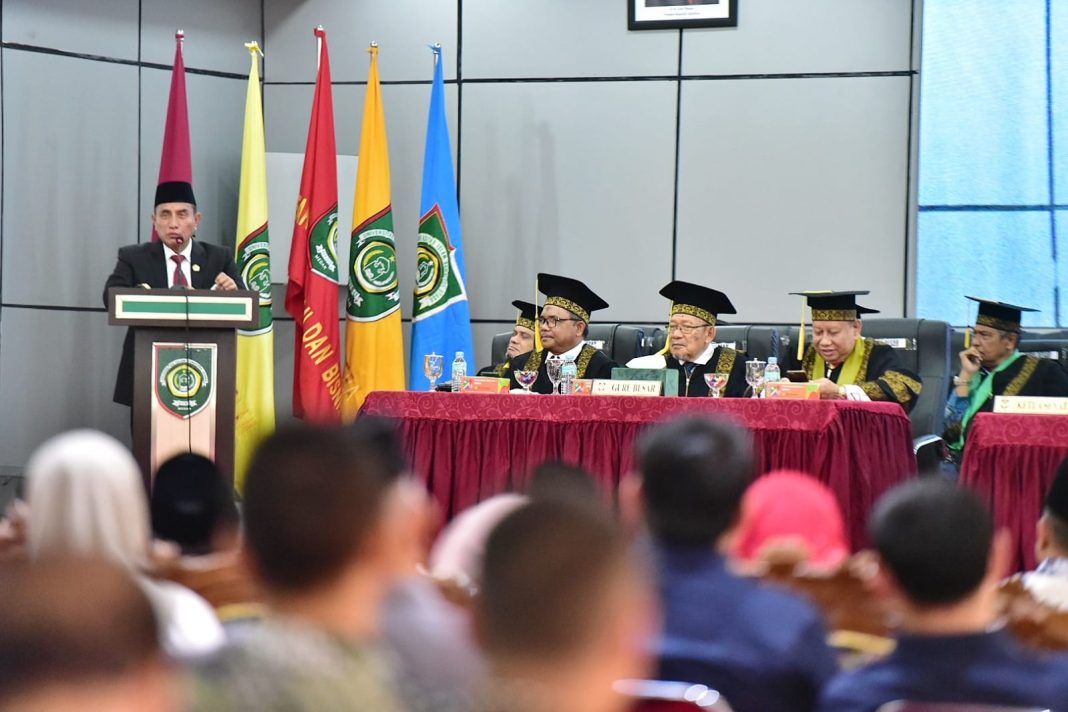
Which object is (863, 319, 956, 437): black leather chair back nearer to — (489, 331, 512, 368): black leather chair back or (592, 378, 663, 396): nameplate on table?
(592, 378, 663, 396): nameplate on table

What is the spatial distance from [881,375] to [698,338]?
2.55 feet

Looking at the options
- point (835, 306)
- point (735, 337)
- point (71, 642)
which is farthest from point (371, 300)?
point (71, 642)

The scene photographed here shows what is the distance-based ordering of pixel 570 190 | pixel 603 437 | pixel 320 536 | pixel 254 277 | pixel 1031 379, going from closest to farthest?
pixel 320 536 → pixel 603 437 → pixel 1031 379 → pixel 254 277 → pixel 570 190

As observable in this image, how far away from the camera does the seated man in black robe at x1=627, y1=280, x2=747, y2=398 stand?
5422mm

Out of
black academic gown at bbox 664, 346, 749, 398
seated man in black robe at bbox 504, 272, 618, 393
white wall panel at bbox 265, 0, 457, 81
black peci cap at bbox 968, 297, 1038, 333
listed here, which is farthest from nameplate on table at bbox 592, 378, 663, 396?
white wall panel at bbox 265, 0, 457, 81

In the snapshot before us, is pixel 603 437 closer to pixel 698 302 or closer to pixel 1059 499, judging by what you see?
pixel 698 302

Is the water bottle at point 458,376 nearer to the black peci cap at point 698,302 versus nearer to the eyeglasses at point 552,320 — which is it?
the eyeglasses at point 552,320

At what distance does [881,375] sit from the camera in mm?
5461

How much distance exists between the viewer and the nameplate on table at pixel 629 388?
448 centimetres

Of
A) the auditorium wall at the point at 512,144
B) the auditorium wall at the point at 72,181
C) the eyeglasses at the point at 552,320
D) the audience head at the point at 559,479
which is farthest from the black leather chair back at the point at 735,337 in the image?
the audience head at the point at 559,479

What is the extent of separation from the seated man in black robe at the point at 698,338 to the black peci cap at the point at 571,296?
405 mm

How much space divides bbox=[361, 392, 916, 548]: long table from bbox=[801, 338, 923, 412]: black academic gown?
0.86m

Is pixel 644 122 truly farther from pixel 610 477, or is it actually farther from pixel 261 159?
pixel 610 477

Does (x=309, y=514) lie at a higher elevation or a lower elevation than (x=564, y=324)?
lower
